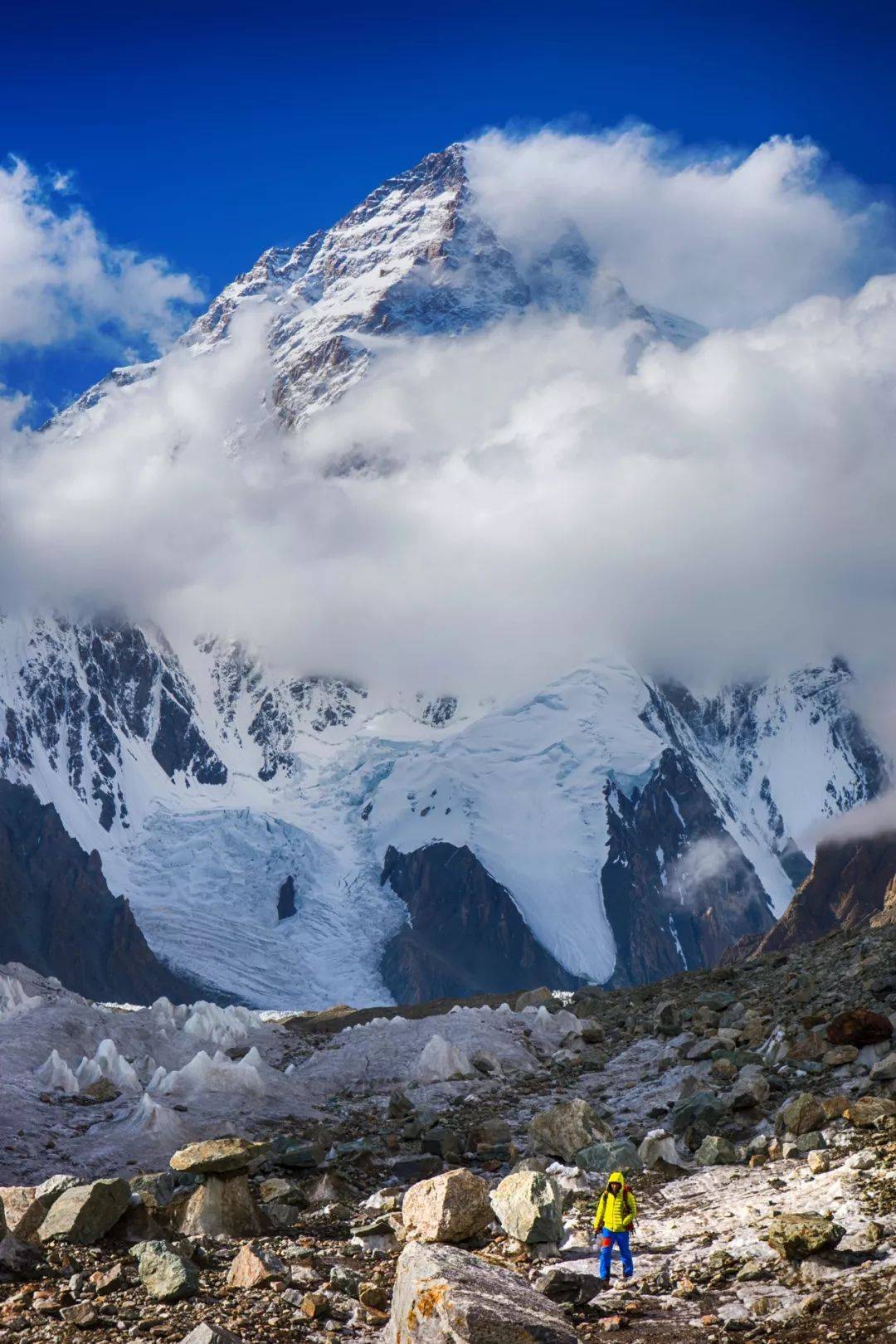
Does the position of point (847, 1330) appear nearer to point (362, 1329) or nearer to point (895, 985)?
point (362, 1329)

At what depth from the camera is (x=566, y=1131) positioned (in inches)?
1142

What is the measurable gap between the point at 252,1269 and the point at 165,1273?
54.2 inches

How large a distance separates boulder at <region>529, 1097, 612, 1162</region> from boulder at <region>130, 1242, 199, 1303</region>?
11.9 m

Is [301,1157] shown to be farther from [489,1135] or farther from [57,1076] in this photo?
[57,1076]

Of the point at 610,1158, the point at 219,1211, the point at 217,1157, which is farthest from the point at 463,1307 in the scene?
the point at 610,1158

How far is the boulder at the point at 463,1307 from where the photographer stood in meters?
14.1

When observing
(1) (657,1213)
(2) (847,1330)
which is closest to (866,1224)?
(2) (847,1330)

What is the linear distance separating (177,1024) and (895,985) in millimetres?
31892

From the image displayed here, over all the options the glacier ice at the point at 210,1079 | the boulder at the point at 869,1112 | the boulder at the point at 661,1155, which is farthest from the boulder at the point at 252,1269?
the glacier ice at the point at 210,1079

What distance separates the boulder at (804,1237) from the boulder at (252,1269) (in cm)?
732

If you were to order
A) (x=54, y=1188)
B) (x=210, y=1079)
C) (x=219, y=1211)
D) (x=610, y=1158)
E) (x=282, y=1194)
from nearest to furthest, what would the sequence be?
(x=219, y=1211) < (x=54, y=1188) < (x=282, y=1194) < (x=610, y=1158) < (x=210, y=1079)

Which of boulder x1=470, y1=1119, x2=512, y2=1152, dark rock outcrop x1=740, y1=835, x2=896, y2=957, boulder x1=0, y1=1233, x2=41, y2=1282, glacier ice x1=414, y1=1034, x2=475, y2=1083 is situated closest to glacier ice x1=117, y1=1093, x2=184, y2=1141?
boulder x1=470, y1=1119, x2=512, y2=1152

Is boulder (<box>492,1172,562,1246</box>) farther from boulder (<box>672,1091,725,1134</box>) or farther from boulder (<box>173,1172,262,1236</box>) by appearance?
boulder (<box>672,1091,725,1134</box>)

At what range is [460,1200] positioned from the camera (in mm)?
20719
